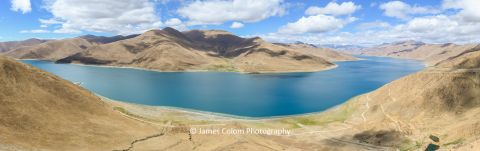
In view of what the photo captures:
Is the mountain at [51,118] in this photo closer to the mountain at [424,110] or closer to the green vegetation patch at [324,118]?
the green vegetation patch at [324,118]

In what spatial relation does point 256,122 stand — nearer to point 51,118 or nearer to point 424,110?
point 424,110

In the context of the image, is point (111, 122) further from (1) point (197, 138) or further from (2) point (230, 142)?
(2) point (230, 142)

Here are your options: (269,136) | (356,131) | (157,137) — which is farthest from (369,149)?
(157,137)

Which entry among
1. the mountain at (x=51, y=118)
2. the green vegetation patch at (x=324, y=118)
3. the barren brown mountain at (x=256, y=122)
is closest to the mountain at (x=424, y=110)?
the barren brown mountain at (x=256, y=122)

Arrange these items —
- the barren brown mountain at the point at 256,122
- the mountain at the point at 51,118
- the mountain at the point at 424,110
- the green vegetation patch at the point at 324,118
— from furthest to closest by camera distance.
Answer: the green vegetation patch at the point at 324,118 < the mountain at the point at 424,110 < the barren brown mountain at the point at 256,122 < the mountain at the point at 51,118

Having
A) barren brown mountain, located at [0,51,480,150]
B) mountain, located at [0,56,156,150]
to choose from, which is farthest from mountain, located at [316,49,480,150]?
mountain, located at [0,56,156,150]

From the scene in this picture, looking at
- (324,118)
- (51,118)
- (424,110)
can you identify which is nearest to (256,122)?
(324,118)

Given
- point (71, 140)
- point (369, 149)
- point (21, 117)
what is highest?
point (21, 117)
